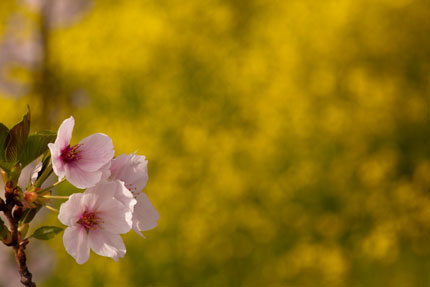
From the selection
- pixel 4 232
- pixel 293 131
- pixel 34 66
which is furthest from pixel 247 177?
pixel 4 232

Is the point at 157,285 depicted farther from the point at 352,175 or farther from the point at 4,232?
the point at 4,232

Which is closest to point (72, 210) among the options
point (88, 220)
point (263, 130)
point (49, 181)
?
point (88, 220)

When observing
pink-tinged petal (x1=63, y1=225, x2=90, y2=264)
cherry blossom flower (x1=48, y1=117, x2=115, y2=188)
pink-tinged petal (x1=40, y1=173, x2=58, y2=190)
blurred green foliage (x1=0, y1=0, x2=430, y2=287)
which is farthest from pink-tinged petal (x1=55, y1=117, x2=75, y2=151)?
blurred green foliage (x1=0, y1=0, x2=430, y2=287)

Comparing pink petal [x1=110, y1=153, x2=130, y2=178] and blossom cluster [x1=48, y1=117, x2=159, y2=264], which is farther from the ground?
pink petal [x1=110, y1=153, x2=130, y2=178]

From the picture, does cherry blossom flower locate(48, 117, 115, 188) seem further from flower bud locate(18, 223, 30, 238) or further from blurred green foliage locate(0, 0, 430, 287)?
blurred green foliage locate(0, 0, 430, 287)

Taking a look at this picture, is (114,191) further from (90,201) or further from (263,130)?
(263,130)

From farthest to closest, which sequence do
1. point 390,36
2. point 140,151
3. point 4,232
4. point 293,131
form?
point 390,36
point 293,131
point 140,151
point 4,232

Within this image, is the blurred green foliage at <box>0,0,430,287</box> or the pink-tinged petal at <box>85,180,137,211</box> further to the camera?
the blurred green foliage at <box>0,0,430,287</box>
